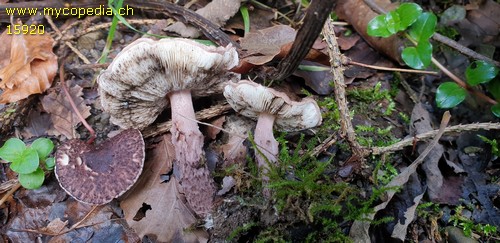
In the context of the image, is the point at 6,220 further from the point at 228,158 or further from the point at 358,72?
the point at 358,72

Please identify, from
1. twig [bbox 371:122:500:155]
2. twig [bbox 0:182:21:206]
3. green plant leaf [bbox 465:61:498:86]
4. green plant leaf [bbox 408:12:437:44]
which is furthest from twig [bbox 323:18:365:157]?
twig [bbox 0:182:21:206]

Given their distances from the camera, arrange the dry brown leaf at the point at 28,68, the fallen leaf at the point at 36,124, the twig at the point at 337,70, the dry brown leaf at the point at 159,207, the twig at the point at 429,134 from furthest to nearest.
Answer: the fallen leaf at the point at 36,124 → the dry brown leaf at the point at 28,68 → the twig at the point at 429,134 → the dry brown leaf at the point at 159,207 → the twig at the point at 337,70

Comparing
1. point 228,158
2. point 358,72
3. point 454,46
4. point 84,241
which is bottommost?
point 84,241

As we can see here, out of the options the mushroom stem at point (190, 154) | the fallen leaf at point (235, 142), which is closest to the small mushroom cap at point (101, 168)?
the mushroom stem at point (190, 154)

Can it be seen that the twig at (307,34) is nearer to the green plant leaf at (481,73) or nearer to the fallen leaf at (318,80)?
the fallen leaf at (318,80)

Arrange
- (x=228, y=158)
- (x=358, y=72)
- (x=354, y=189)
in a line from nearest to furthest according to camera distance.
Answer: (x=354, y=189), (x=228, y=158), (x=358, y=72)

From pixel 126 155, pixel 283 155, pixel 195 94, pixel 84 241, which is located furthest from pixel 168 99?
pixel 84 241
